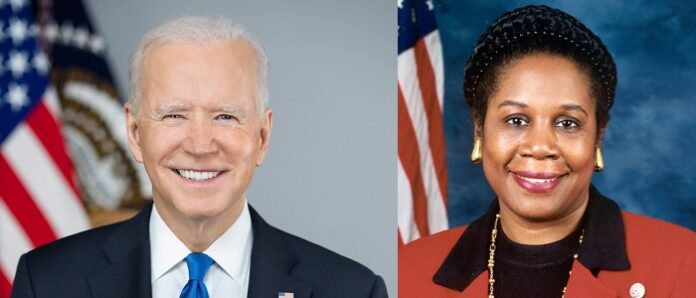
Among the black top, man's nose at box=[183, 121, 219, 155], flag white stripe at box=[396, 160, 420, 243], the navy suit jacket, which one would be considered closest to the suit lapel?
the navy suit jacket

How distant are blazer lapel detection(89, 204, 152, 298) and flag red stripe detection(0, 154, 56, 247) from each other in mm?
486

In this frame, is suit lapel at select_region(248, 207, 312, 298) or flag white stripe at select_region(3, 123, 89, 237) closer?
suit lapel at select_region(248, 207, 312, 298)

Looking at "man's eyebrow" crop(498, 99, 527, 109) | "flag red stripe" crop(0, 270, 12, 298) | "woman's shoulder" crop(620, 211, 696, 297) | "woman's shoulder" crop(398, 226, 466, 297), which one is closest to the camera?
"woman's shoulder" crop(620, 211, 696, 297)

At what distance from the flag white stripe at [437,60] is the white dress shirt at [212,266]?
0.77m

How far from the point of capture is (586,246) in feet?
9.55

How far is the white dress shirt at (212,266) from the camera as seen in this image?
3143 millimetres

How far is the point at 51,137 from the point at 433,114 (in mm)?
1338

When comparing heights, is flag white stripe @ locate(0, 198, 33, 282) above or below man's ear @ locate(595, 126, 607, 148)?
below

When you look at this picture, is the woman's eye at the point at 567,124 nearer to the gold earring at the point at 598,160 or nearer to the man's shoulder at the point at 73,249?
the gold earring at the point at 598,160

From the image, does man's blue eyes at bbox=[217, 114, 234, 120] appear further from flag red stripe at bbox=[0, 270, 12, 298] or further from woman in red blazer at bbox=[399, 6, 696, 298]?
flag red stripe at bbox=[0, 270, 12, 298]

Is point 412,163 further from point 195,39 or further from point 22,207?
point 22,207

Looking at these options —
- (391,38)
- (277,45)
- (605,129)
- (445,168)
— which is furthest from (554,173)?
(277,45)

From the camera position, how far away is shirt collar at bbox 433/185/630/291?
2.88m

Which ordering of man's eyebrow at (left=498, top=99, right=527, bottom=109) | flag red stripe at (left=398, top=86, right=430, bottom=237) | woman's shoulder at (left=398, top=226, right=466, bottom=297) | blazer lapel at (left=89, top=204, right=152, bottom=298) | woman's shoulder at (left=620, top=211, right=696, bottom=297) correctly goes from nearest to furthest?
woman's shoulder at (left=620, top=211, right=696, bottom=297) → man's eyebrow at (left=498, top=99, right=527, bottom=109) → blazer lapel at (left=89, top=204, right=152, bottom=298) → woman's shoulder at (left=398, top=226, right=466, bottom=297) → flag red stripe at (left=398, top=86, right=430, bottom=237)
